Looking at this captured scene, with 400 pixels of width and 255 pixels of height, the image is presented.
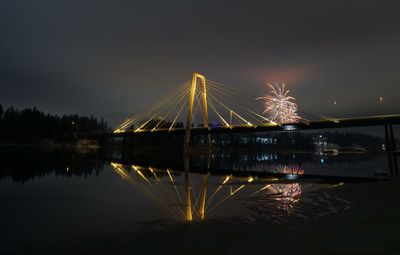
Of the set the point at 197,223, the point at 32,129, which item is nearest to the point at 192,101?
the point at 197,223

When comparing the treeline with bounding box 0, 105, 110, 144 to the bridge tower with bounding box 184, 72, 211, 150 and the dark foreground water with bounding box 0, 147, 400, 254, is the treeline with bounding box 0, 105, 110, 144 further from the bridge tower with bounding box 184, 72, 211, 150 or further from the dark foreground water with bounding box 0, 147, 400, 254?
the dark foreground water with bounding box 0, 147, 400, 254

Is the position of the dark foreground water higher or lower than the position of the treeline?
lower

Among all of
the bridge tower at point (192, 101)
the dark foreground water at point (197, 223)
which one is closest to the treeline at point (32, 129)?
the bridge tower at point (192, 101)

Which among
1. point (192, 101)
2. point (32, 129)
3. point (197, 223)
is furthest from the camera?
point (32, 129)

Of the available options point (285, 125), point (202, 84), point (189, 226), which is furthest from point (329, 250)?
point (202, 84)

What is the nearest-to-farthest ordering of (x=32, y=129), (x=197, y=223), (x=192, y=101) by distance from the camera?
1. (x=197, y=223)
2. (x=192, y=101)
3. (x=32, y=129)

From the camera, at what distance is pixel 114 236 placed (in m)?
7.00

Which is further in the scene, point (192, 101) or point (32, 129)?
point (32, 129)

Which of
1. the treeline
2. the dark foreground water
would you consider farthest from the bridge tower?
the treeline

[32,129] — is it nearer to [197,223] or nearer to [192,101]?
[192,101]

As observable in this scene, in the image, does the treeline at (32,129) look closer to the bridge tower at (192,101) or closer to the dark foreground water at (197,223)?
the bridge tower at (192,101)

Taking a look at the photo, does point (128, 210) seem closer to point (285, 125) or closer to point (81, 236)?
point (81, 236)

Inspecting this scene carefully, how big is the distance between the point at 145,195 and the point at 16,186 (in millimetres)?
7374

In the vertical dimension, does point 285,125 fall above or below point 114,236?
above
